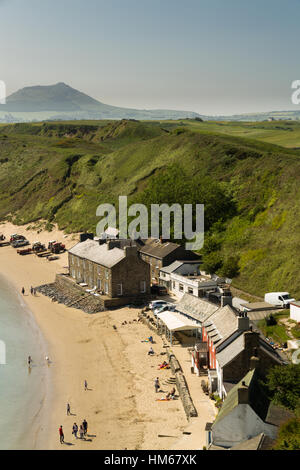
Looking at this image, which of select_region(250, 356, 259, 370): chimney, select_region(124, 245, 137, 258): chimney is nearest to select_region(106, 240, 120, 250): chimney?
select_region(124, 245, 137, 258): chimney

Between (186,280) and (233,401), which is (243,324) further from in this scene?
(186,280)

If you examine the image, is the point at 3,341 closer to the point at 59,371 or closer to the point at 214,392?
the point at 59,371

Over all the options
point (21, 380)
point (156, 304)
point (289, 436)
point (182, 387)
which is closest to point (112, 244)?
point (156, 304)

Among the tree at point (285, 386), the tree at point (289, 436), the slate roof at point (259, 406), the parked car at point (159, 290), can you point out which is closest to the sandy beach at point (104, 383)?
the slate roof at point (259, 406)

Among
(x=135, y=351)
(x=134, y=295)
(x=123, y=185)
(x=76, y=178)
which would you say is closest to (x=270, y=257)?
(x=134, y=295)

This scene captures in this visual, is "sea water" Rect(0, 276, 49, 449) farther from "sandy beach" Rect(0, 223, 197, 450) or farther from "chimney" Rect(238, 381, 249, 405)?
"chimney" Rect(238, 381, 249, 405)

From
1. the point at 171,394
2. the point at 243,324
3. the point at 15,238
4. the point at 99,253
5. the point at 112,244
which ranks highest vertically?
the point at 243,324
